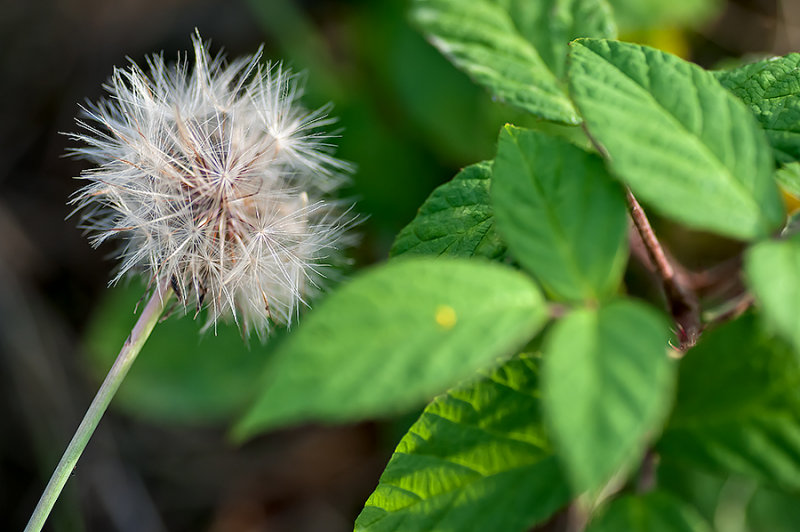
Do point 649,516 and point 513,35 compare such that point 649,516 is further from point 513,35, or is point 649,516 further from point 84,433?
point 513,35

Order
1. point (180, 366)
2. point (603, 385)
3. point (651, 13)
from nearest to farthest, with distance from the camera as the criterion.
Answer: point (603, 385) → point (651, 13) → point (180, 366)

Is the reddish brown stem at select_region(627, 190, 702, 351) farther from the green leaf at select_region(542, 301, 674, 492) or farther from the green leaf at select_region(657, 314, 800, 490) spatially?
the green leaf at select_region(542, 301, 674, 492)

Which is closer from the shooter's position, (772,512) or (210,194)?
(210,194)

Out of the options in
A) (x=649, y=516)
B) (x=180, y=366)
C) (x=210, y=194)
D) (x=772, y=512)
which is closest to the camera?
(x=649, y=516)

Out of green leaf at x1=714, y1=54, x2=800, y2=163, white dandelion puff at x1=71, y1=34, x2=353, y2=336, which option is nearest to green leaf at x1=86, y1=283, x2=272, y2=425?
white dandelion puff at x1=71, y1=34, x2=353, y2=336

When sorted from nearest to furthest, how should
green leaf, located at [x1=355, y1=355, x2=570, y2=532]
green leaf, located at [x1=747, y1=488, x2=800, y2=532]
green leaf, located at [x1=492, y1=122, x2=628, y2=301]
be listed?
1. green leaf, located at [x1=492, y1=122, x2=628, y2=301]
2. green leaf, located at [x1=355, y1=355, x2=570, y2=532]
3. green leaf, located at [x1=747, y1=488, x2=800, y2=532]

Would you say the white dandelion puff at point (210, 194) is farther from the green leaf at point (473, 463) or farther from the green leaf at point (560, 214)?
the green leaf at point (560, 214)

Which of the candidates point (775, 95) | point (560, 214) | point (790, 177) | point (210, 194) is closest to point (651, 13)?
point (775, 95)
